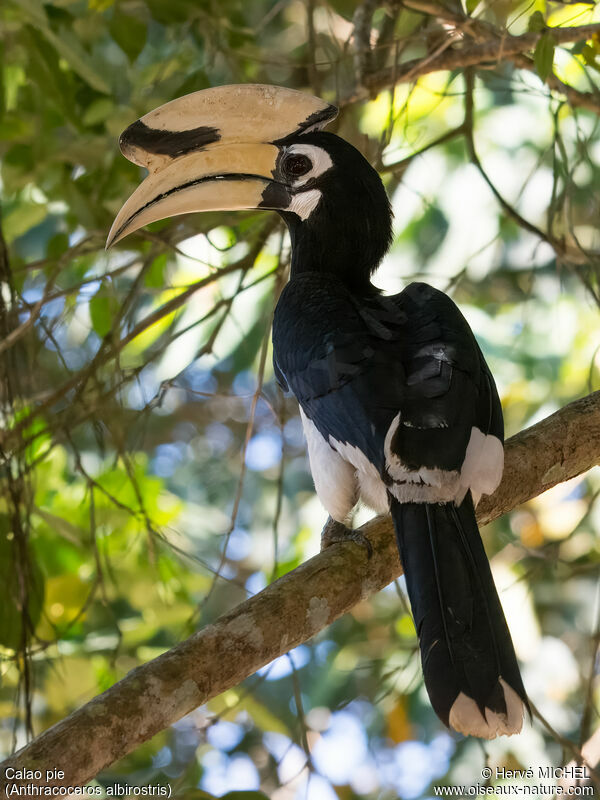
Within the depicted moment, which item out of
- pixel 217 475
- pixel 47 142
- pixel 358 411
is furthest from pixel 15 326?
pixel 217 475

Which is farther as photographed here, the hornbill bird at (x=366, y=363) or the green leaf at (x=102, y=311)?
the green leaf at (x=102, y=311)

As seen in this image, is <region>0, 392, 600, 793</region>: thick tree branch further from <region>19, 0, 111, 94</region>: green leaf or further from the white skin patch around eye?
<region>19, 0, 111, 94</region>: green leaf

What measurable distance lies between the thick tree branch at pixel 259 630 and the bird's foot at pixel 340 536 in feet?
0.07

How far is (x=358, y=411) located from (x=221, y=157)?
803 mm

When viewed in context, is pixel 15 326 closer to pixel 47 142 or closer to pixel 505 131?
pixel 47 142

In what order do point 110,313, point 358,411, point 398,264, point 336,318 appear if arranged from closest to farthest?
1. point 358,411
2. point 336,318
3. point 110,313
4. point 398,264

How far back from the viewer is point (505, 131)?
3.56 metres

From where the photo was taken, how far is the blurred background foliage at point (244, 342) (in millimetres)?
2035

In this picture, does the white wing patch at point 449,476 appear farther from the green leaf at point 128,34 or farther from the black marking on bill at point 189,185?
the green leaf at point 128,34

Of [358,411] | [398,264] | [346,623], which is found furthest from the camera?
[346,623]

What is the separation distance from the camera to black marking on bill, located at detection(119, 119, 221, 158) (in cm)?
201

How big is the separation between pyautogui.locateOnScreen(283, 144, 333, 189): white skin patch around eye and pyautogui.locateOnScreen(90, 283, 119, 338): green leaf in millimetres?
526

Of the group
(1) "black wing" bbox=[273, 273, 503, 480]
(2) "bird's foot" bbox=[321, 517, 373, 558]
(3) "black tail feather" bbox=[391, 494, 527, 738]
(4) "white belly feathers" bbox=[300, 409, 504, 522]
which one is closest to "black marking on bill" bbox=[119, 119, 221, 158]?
(1) "black wing" bbox=[273, 273, 503, 480]

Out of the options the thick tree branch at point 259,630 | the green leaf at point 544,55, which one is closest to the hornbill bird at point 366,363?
the thick tree branch at point 259,630
